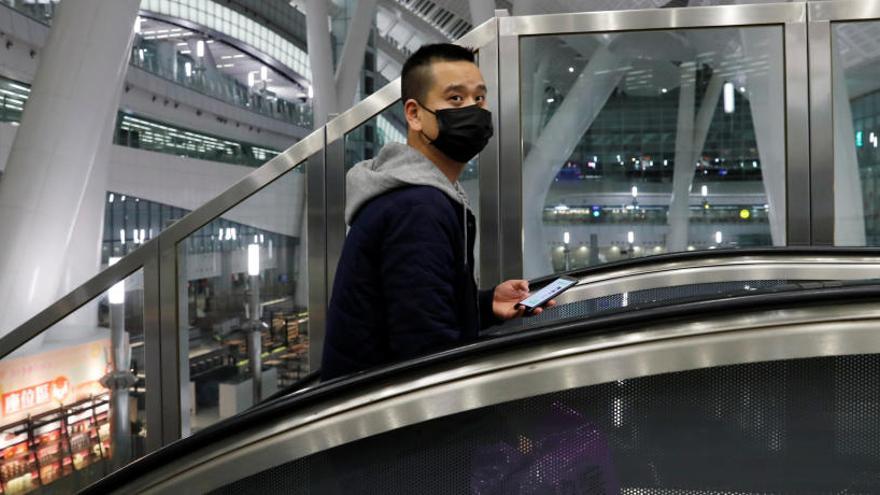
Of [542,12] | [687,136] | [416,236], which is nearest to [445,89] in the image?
[416,236]

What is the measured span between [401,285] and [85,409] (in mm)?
3992

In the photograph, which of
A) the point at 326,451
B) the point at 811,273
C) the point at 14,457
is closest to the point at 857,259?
the point at 811,273

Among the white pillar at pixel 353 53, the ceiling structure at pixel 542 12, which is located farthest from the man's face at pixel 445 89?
the white pillar at pixel 353 53

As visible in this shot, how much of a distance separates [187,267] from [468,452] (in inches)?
131

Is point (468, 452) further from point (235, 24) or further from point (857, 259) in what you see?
point (235, 24)

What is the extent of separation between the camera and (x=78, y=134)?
7.33m

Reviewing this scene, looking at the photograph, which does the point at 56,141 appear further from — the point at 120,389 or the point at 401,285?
the point at 401,285

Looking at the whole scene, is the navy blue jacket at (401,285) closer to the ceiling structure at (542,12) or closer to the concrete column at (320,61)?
the ceiling structure at (542,12)

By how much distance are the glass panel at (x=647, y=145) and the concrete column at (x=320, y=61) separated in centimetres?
1458

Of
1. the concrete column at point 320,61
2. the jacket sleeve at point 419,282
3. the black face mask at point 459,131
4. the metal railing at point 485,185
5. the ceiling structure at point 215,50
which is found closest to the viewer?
the jacket sleeve at point 419,282

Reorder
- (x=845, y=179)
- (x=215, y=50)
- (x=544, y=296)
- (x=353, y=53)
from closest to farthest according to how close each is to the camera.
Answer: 1. (x=544, y=296)
2. (x=845, y=179)
3. (x=353, y=53)
4. (x=215, y=50)

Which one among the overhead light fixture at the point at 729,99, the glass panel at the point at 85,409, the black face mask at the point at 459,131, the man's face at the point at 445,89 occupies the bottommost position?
the glass panel at the point at 85,409

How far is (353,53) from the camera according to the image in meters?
19.6

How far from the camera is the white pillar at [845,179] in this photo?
4.25m
